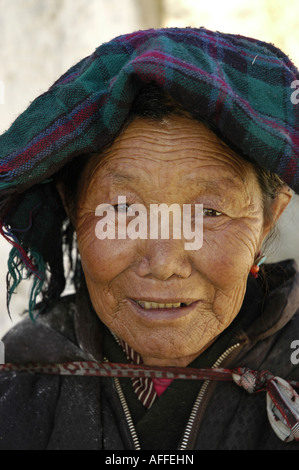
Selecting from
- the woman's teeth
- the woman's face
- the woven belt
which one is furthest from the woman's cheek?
the woven belt

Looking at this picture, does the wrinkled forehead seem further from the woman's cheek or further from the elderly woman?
the woman's cheek

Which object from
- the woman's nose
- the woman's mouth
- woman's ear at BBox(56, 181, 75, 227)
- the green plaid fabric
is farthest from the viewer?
woman's ear at BBox(56, 181, 75, 227)

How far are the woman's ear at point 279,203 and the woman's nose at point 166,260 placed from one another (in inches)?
15.7

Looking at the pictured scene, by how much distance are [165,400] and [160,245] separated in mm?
582

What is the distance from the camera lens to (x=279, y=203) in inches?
77.3

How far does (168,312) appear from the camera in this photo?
1790mm

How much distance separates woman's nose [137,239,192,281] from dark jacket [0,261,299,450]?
41 centimetres

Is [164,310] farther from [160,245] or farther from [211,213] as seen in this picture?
[211,213]

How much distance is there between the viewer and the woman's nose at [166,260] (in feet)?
5.52

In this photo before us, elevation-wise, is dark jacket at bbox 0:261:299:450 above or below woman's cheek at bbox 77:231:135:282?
below

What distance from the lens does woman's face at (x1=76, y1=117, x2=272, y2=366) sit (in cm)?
171

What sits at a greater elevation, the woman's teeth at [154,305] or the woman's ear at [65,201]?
the woman's ear at [65,201]

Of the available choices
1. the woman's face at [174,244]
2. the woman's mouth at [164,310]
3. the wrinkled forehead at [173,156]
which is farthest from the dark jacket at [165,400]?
the wrinkled forehead at [173,156]

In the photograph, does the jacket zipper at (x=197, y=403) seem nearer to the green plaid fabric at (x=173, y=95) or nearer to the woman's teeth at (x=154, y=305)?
the woman's teeth at (x=154, y=305)
